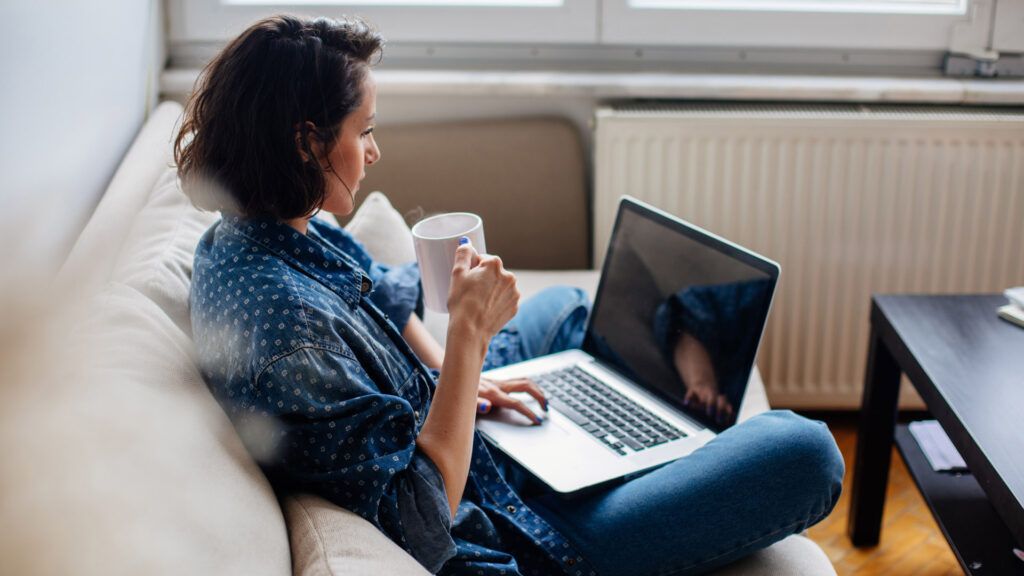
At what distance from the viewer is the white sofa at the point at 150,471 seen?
52 cm

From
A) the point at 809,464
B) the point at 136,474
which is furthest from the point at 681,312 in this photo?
the point at 136,474

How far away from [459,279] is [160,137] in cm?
86

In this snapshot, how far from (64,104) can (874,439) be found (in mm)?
1436

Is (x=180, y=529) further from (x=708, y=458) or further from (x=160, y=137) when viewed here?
(x=160, y=137)

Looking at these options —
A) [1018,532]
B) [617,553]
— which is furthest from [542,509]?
[1018,532]

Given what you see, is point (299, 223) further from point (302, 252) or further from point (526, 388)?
point (526, 388)

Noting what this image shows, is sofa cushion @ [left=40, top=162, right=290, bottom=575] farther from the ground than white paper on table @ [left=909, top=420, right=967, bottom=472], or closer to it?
farther from the ground

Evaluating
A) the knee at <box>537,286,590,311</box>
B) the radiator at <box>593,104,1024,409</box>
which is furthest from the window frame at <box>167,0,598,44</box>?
the knee at <box>537,286,590,311</box>

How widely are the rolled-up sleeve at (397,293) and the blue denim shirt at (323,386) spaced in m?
0.28

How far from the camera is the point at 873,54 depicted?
2152 mm

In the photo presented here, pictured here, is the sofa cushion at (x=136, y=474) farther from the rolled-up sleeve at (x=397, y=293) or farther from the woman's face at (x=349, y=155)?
the rolled-up sleeve at (x=397, y=293)

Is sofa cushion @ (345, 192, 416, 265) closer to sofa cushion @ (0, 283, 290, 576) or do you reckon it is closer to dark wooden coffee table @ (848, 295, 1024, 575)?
sofa cushion @ (0, 283, 290, 576)

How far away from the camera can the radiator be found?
2.01 meters

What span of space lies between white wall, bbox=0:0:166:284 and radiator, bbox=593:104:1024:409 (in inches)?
36.9
